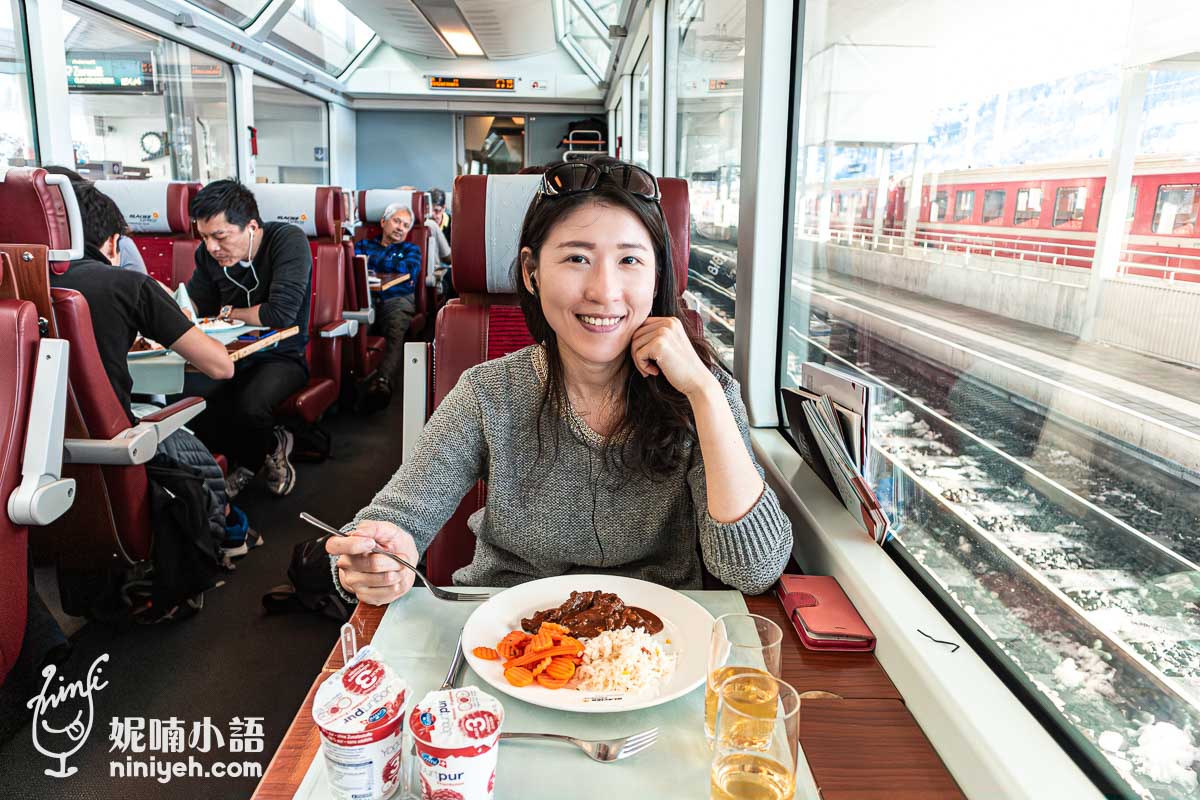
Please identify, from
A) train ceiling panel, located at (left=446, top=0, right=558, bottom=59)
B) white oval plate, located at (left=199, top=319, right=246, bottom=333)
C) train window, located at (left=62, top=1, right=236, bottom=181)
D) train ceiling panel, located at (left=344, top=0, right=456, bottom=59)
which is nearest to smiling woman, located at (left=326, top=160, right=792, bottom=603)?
white oval plate, located at (left=199, top=319, right=246, bottom=333)

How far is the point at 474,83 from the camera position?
411 inches

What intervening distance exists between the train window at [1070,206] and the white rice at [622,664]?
0.69m

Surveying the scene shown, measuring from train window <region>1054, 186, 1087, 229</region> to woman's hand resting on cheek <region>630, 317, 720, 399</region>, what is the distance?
0.50m

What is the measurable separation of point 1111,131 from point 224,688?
7.52 feet

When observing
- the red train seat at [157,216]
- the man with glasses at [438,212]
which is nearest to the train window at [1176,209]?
the red train seat at [157,216]

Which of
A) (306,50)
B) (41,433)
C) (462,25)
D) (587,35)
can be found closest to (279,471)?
(41,433)

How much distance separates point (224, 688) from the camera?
211 cm

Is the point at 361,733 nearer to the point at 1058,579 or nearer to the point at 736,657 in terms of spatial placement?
the point at 736,657

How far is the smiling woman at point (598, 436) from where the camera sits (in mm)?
1197

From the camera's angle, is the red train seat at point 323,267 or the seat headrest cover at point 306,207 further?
the seat headrest cover at point 306,207

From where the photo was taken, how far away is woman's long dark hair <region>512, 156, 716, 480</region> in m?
1.28

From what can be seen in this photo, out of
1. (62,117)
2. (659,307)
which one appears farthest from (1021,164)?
(62,117)

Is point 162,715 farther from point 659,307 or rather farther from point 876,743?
point 876,743

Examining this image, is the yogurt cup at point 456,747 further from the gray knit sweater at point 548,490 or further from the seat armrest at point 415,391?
the seat armrest at point 415,391
